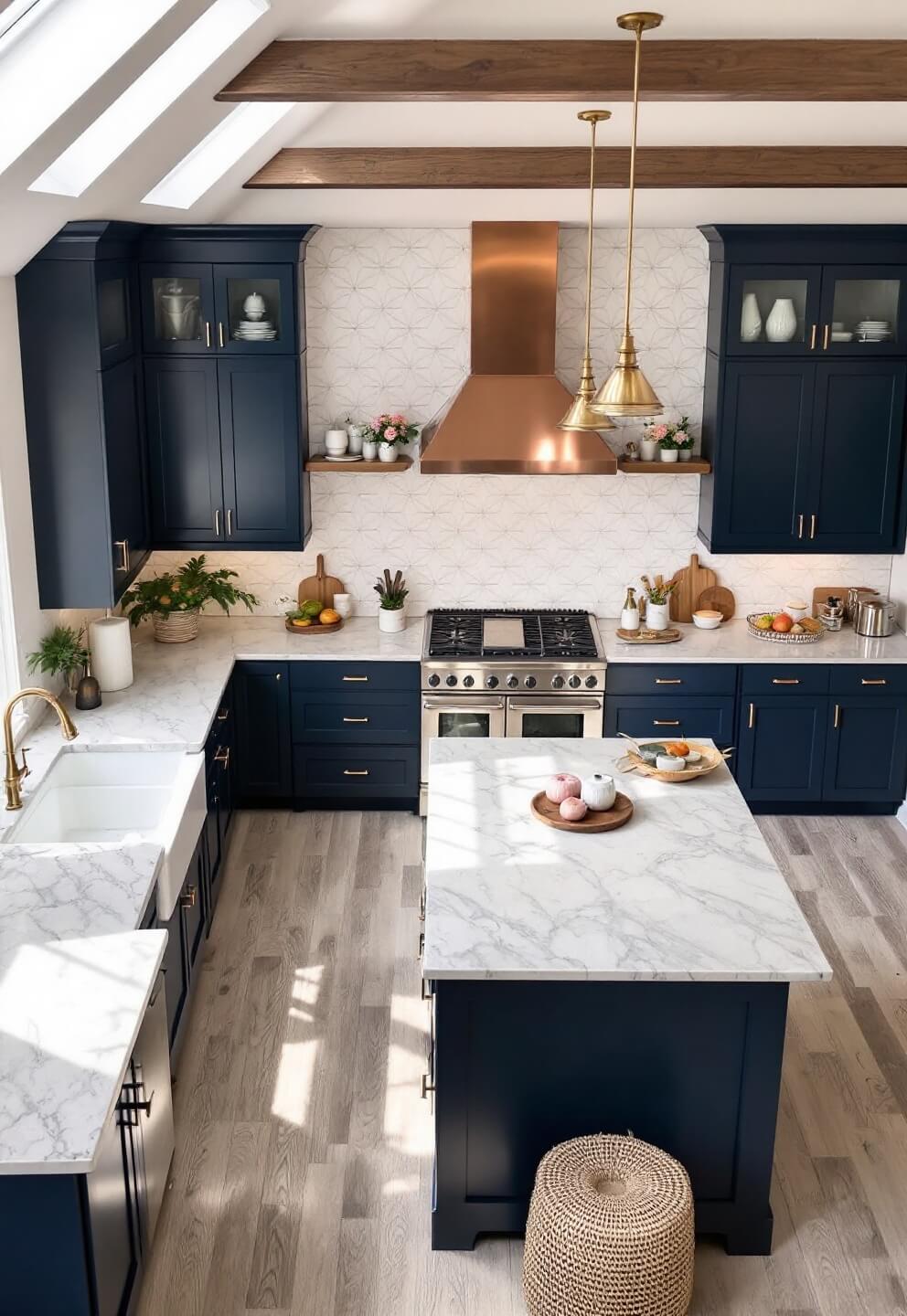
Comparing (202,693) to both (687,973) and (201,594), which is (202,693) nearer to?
(201,594)

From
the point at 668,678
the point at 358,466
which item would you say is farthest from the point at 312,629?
the point at 668,678

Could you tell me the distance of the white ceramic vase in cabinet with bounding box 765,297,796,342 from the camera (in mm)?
6656

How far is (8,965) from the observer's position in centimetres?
376

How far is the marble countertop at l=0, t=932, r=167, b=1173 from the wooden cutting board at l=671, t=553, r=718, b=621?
4.17 meters

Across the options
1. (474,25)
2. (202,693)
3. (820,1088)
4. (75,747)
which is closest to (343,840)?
(202,693)

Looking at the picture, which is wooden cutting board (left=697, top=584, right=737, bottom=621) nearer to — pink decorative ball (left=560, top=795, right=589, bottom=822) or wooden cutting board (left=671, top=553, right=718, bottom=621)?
wooden cutting board (left=671, top=553, right=718, bottom=621)

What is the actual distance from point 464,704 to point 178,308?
240 cm

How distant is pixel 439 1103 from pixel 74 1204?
1.21 m

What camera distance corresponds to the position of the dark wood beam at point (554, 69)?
418 cm

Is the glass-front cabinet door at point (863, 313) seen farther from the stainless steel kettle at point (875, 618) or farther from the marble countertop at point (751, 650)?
the marble countertop at point (751, 650)

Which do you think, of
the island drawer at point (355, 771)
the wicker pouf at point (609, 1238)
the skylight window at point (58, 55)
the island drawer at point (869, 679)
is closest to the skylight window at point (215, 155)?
the skylight window at point (58, 55)

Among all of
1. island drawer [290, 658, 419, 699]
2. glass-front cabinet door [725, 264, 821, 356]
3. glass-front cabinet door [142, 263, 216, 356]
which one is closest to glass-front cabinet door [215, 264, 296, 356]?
glass-front cabinet door [142, 263, 216, 356]

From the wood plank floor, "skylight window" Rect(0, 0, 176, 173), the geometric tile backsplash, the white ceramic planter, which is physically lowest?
the wood plank floor

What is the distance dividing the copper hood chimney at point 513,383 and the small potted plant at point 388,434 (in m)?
0.29
